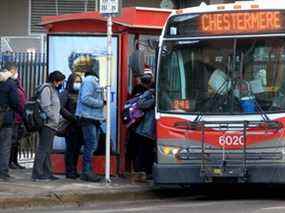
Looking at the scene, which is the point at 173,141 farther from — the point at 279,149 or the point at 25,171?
the point at 25,171

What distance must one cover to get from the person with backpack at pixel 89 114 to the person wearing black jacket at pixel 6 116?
1063 mm

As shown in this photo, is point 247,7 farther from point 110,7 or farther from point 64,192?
point 64,192

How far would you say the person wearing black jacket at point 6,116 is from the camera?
516 inches

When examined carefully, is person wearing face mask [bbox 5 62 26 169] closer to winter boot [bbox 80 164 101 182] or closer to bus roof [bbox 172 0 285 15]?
winter boot [bbox 80 164 101 182]

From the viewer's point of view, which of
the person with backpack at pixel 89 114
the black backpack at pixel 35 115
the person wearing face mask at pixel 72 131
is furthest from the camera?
the person wearing face mask at pixel 72 131

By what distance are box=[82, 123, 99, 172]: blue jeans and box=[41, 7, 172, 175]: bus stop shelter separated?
717 mm

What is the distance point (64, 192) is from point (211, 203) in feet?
7.28

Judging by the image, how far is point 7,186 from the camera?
12.7m

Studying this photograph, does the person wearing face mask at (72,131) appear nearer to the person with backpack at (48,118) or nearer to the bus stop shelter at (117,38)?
the person with backpack at (48,118)

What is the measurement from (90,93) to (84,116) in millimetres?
394

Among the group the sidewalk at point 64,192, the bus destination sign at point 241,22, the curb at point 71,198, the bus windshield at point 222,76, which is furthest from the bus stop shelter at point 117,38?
the bus destination sign at point 241,22

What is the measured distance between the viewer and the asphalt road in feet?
36.9

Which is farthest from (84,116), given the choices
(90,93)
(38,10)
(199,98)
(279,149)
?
(38,10)

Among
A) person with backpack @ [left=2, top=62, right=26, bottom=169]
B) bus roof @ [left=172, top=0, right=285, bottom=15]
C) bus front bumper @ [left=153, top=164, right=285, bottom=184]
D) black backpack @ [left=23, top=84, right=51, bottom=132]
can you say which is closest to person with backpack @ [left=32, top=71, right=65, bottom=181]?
black backpack @ [left=23, top=84, right=51, bottom=132]
